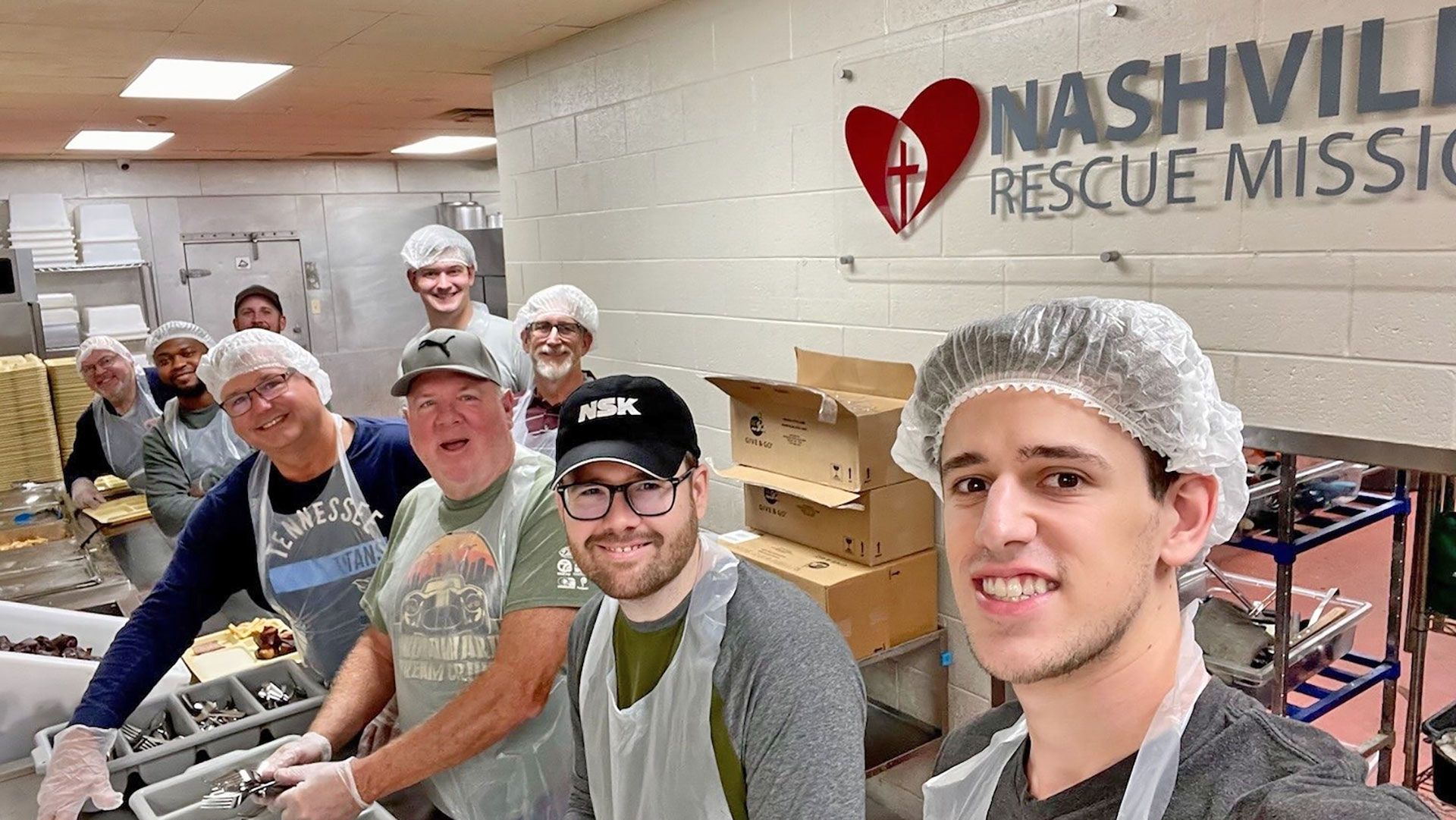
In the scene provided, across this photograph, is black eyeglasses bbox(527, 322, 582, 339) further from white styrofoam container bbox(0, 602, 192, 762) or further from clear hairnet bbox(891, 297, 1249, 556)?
clear hairnet bbox(891, 297, 1249, 556)

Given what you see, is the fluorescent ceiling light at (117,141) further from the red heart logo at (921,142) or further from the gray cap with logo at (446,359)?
the gray cap with logo at (446,359)

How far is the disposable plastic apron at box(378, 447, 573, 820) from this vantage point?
5.86 ft

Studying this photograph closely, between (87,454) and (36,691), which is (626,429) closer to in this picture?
(36,691)

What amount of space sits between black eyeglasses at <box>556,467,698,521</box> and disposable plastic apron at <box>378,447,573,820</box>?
311mm

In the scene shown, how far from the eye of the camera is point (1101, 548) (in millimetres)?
874

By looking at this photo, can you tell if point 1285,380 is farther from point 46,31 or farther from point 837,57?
point 46,31

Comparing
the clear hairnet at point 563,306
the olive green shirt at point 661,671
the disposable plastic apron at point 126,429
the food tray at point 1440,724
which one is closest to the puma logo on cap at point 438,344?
the olive green shirt at point 661,671

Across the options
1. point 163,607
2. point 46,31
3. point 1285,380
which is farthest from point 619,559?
point 46,31

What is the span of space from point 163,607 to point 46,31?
7.76 feet

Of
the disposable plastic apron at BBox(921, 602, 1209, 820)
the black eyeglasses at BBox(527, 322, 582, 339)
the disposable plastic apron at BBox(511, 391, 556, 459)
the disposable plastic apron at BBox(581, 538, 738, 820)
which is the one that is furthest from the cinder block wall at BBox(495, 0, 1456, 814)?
the disposable plastic apron at BBox(581, 538, 738, 820)

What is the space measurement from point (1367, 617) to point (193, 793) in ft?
16.5

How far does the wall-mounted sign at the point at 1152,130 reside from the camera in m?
1.77

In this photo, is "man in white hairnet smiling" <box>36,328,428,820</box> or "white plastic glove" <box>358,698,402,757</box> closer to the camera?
"white plastic glove" <box>358,698,402,757</box>

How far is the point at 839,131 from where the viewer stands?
9.52ft
